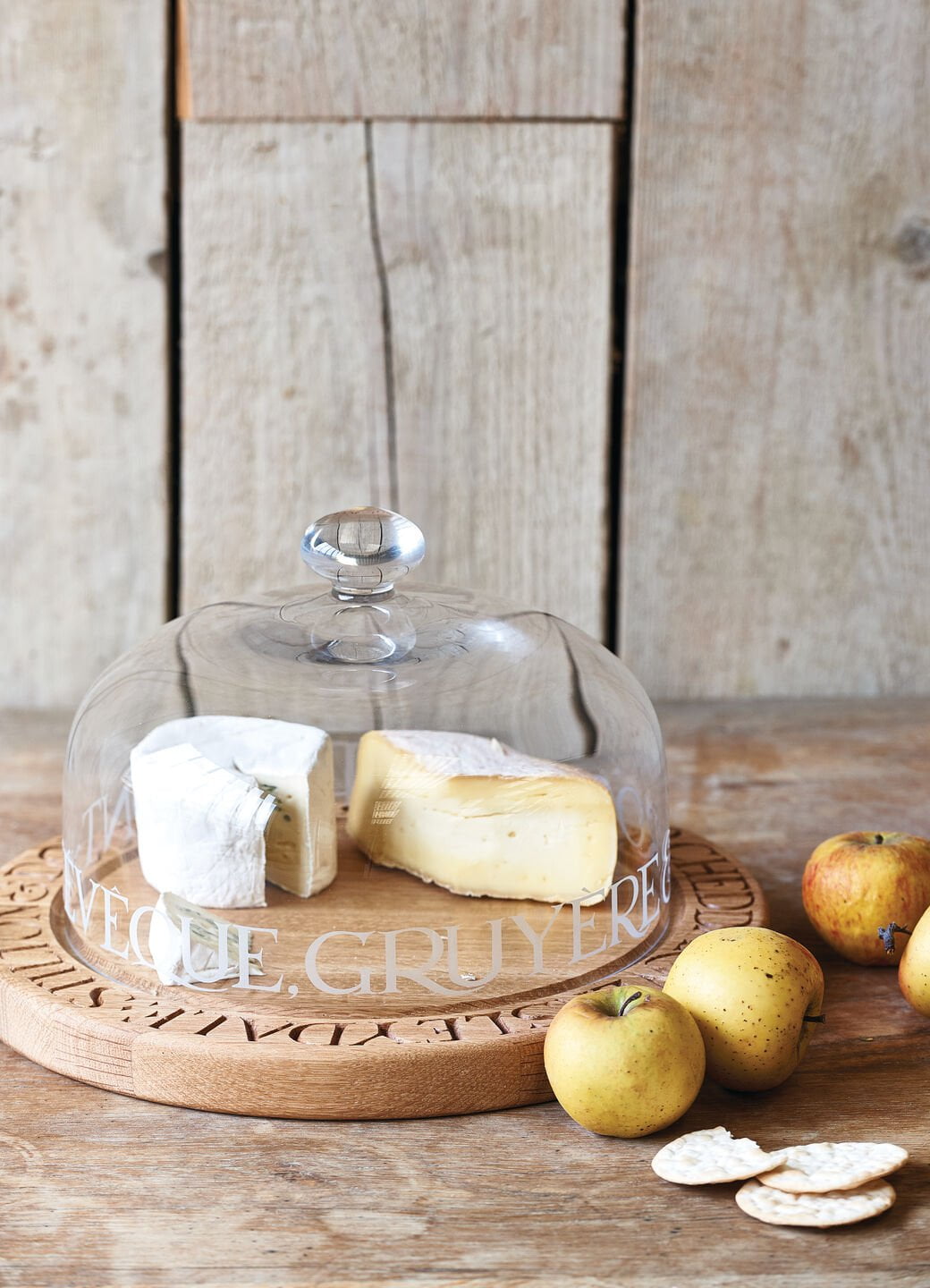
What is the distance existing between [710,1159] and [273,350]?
1.17 m

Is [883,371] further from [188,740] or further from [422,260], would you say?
[188,740]

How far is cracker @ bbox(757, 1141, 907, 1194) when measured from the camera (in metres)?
0.72

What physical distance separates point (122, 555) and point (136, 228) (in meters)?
0.39

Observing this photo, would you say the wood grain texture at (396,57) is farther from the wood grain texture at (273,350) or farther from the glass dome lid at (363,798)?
the glass dome lid at (363,798)

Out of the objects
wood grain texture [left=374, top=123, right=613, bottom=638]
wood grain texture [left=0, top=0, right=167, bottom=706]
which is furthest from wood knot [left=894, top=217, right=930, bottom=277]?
wood grain texture [left=0, top=0, right=167, bottom=706]

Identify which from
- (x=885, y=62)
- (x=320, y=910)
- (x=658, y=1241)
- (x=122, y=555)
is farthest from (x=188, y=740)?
(x=885, y=62)

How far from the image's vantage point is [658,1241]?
70 cm

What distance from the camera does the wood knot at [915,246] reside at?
1.67m

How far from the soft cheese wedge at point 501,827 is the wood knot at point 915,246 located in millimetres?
983

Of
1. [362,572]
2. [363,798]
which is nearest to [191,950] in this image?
[363,798]

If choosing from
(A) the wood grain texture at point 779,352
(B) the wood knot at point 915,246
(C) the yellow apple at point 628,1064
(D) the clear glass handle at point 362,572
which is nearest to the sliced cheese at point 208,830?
(D) the clear glass handle at point 362,572

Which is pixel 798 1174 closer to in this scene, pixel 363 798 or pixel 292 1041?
pixel 292 1041

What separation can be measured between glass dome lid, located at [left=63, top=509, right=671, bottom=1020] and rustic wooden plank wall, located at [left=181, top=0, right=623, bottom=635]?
676 millimetres

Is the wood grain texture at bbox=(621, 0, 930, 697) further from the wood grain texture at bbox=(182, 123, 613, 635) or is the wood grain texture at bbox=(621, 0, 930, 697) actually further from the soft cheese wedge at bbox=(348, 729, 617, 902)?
the soft cheese wedge at bbox=(348, 729, 617, 902)
